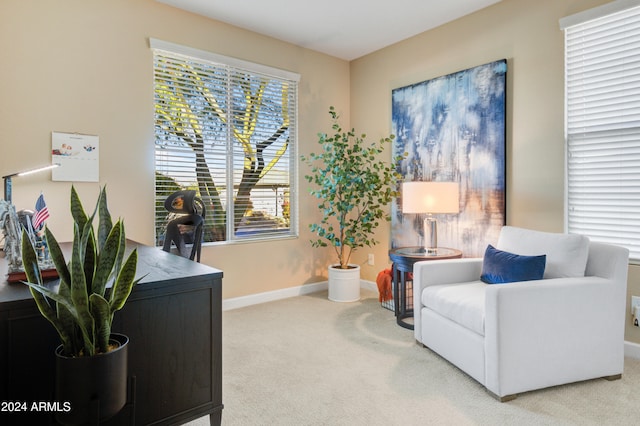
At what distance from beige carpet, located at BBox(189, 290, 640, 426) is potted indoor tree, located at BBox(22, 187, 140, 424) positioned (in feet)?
2.69

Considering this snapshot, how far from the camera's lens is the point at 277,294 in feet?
12.9

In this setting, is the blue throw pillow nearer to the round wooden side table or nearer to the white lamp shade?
the round wooden side table

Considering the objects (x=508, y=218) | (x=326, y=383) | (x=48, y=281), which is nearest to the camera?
(x=48, y=281)

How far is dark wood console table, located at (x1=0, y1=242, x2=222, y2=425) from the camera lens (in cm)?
122

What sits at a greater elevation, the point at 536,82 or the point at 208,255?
the point at 536,82

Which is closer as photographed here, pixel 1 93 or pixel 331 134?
pixel 1 93

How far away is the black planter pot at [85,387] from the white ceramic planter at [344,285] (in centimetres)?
280

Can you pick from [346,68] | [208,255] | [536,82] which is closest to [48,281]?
[208,255]

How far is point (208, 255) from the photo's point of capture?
3.44 metres

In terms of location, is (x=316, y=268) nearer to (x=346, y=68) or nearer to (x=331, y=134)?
(x=331, y=134)

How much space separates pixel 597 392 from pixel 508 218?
1.39 meters

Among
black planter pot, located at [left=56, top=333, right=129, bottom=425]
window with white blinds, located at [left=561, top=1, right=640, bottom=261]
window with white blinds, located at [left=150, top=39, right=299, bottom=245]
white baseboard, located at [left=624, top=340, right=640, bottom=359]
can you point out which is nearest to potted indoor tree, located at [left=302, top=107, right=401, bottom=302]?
window with white blinds, located at [left=150, top=39, right=299, bottom=245]

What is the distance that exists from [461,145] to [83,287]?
3079mm

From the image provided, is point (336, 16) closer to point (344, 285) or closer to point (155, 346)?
point (344, 285)
